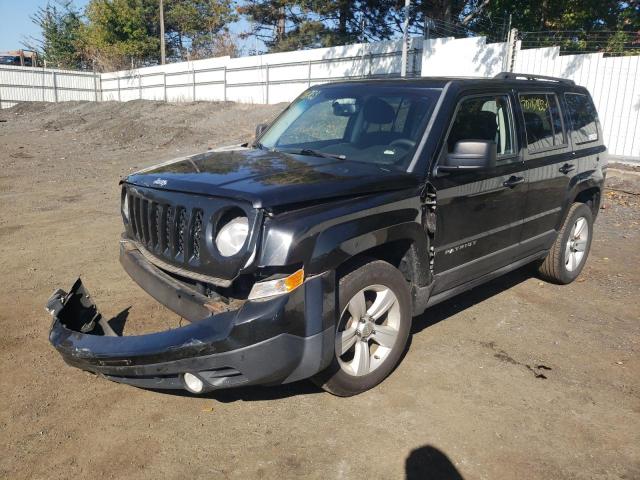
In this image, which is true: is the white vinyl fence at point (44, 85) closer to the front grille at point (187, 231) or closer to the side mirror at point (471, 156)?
the front grille at point (187, 231)

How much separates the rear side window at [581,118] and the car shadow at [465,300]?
5.13ft

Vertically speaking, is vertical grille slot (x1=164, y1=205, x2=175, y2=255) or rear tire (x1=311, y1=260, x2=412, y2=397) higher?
vertical grille slot (x1=164, y1=205, x2=175, y2=255)

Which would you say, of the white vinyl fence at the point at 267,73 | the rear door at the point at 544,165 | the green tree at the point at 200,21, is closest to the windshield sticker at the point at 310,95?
the rear door at the point at 544,165

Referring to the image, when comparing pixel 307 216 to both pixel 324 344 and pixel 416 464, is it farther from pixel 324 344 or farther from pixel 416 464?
pixel 416 464

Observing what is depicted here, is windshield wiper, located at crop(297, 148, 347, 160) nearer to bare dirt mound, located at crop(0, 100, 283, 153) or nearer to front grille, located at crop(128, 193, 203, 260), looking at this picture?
front grille, located at crop(128, 193, 203, 260)

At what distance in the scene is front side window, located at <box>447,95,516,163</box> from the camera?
404cm

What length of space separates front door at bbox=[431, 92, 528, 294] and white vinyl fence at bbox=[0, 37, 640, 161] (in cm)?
382

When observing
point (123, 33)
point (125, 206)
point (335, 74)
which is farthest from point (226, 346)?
point (123, 33)

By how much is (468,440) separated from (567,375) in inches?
49.2

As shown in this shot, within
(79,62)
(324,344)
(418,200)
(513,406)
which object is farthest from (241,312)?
(79,62)

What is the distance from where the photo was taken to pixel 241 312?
279cm

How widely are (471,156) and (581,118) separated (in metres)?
2.61

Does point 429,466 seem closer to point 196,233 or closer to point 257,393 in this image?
point 257,393

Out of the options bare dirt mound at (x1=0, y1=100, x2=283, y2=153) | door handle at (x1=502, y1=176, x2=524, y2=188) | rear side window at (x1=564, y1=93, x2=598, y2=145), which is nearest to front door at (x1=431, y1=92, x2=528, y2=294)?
door handle at (x1=502, y1=176, x2=524, y2=188)
